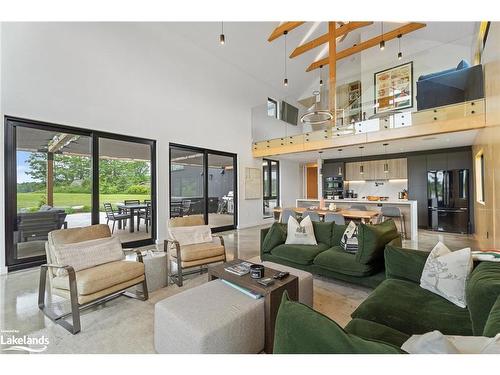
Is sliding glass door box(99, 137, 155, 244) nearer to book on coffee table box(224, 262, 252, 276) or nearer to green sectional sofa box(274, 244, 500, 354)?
book on coffee table box(224, 262, 252, 276)

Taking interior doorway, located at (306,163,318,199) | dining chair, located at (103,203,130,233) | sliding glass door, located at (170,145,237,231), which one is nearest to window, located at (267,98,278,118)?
sliding glass door, located at (170,145,237,231)

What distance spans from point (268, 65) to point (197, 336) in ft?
24.4

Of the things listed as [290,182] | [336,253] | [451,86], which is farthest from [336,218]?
[290,182]

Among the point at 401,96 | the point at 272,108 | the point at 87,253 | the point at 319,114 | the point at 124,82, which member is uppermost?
the point at 272,108

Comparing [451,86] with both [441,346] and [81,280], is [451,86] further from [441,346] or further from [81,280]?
[81,280]

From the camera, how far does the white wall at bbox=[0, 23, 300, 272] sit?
11.9 feet

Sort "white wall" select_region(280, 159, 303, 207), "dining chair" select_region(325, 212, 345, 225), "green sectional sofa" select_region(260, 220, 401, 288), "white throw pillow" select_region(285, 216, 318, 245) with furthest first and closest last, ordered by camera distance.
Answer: "white wall" select_region(280, 159, 303, 207)
"dining chair" select_region(325, 212, 345, 225)
"white throw pillow" select_region(285, 216, 318, 245)
"green sectional sofa" select_region(260, 220, 401, 288)

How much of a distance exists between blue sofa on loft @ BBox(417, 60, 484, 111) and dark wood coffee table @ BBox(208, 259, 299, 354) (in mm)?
5527

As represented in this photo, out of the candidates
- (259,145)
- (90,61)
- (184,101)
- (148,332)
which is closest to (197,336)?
(148,332)

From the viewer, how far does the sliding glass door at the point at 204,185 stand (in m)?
5.95

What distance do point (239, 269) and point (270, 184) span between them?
6.95m

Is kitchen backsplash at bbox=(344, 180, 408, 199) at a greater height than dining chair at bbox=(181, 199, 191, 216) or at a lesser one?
greater

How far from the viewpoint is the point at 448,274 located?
171 centimetres
